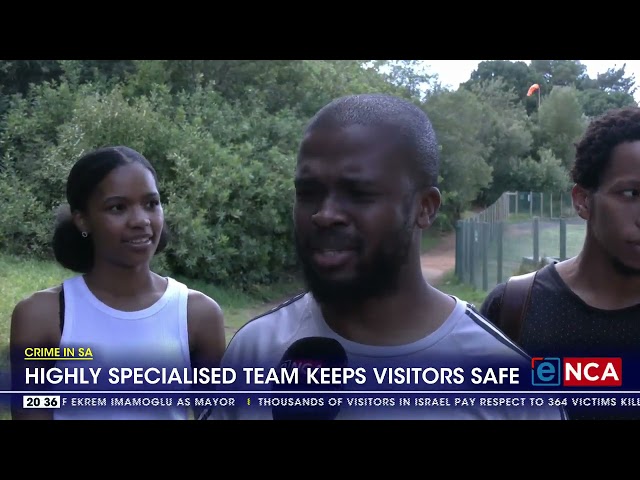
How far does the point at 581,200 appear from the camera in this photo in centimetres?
262

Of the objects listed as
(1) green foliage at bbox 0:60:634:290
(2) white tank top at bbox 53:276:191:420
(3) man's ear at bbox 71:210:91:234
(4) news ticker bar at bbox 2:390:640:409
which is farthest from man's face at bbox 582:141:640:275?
(3) man's ear at bbox 71:210:91:234

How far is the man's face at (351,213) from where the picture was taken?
87.3 inches

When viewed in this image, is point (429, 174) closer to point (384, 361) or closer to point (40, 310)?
point (384, 361)

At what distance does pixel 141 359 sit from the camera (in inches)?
109

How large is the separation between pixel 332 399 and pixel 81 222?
116 cm

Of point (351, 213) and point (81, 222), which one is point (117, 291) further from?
point (351, 213)

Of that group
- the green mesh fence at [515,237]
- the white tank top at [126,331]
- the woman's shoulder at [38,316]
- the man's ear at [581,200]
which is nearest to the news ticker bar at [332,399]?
the white tank top at [126,331]

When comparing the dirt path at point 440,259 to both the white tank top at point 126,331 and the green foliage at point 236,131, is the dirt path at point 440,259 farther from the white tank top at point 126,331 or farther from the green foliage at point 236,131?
the white tank top at point 126,331

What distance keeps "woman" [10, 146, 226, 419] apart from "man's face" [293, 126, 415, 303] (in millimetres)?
539

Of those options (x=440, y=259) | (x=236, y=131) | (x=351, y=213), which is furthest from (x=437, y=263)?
(x=236, y=131)

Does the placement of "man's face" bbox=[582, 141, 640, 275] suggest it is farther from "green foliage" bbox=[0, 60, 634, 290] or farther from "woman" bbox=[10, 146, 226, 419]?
"woman" bbox=[10, 146, 226, 419]

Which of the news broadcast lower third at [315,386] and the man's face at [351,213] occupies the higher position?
the man's face at [351,213]

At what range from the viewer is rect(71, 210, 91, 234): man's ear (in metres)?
2.66

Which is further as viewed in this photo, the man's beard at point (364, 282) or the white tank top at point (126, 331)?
the white tank top at point (126, 331)
